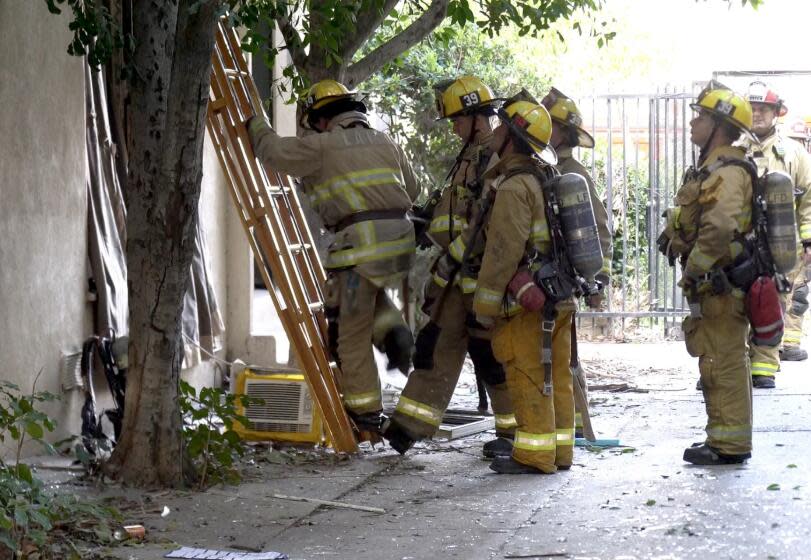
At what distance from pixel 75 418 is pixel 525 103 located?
10.3ft

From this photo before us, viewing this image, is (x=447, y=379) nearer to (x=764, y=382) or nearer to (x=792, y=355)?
A: (x=764, y=382)

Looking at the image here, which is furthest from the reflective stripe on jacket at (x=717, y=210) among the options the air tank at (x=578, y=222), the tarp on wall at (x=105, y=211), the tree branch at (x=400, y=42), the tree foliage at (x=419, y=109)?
the tree foliage at (x=419, y=109)

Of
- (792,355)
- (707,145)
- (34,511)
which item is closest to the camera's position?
(34,511)

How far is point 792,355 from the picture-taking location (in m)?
11.2

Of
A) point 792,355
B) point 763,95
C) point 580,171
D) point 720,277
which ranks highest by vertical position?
point 763,95

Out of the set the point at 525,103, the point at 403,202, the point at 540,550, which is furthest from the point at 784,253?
the point at 540,550

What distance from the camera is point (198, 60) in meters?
5.94

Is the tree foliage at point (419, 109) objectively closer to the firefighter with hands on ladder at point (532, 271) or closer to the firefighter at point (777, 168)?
the firefighter at point (777, 168)

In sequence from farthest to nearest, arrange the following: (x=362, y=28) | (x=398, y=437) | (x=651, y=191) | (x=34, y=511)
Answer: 1. (x=651, y=191)
2. (x=362, y=28)
3. (x=398, y=437)
4. (x=34, y=511)

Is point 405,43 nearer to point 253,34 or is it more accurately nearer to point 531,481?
point 253,34

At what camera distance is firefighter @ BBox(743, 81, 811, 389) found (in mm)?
9648

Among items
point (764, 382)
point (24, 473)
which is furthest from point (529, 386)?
point (764, 382)

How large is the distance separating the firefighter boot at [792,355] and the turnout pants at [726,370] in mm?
4742

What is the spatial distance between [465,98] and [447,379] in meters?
1.66
